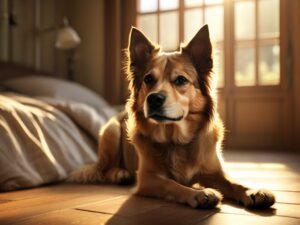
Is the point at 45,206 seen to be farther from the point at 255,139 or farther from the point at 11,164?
the point at 255,139

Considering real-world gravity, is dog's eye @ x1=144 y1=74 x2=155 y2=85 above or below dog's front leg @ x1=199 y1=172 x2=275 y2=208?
above

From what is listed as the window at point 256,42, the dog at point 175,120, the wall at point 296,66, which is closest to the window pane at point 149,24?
the window at point 256,42

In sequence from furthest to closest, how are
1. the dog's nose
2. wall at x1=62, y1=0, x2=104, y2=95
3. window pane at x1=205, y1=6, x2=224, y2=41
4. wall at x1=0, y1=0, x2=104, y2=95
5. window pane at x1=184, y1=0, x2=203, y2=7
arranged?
wall at x1=62, y1=0, x2=104, y2=95
window pane at x1=184, y1=0, x2=203, y2=7
window pane at x1=205, y1=6, x2=224, y2=41
wall at x1=0, y1=0, x2=104, y2=95
the dog's nose

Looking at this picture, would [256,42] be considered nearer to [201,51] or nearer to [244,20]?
[244,20]

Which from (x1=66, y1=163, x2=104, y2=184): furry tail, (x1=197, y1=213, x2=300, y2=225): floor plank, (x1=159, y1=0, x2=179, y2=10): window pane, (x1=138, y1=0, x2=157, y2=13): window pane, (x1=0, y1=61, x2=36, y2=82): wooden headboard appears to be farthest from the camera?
(x1=138, y1=0, x2=157, y2=13): window pane

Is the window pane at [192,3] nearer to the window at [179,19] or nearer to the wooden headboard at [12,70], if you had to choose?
the window at [179,19]

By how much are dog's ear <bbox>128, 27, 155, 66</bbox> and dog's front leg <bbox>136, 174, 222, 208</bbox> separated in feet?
1.96

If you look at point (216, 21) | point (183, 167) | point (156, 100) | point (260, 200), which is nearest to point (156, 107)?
point (156, 100)

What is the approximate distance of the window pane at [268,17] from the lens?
4.47 meters

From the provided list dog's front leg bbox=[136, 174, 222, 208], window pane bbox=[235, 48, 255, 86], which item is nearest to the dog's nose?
dog's front leg bbox=[136, 174, 222, 208]

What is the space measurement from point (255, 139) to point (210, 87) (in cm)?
282

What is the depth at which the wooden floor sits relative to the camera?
124cm

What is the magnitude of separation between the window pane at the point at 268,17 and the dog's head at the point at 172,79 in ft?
9.67

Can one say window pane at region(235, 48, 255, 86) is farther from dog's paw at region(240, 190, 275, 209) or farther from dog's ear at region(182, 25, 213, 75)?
dog's paw at region(240, 190, 275, 209)
